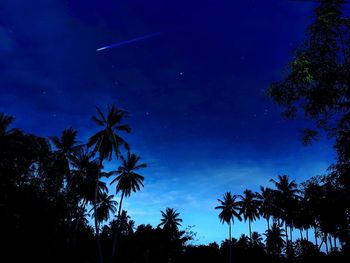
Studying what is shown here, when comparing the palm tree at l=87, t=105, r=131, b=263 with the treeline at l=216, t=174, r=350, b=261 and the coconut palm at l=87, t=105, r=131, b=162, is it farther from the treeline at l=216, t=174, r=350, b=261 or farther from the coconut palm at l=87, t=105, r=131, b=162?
the treeline at l=216, t=174, r=350, b=261

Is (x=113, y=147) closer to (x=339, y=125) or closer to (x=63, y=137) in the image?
(x=63, y=137)

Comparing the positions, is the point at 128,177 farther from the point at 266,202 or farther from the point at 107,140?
the point at 266,202

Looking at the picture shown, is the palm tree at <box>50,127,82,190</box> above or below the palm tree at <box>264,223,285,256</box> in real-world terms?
above

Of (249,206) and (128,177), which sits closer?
(128,177)

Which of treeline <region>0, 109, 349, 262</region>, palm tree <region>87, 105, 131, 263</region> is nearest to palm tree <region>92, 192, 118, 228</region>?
treeline <region>0, 109, 349, 262</region>

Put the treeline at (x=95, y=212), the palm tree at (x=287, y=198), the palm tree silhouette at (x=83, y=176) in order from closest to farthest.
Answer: the treeline at (x=95, y=212)
the palm tree silhouette at (x=83, y=176)
the palm tree at (x=287, y=198)

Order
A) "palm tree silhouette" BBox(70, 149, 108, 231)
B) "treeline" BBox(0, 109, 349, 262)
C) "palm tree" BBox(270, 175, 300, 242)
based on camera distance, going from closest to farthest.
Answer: "treeline" BBox(0, 109, 349, 262)
"palm tree silhouette" BBox(70, 149, 108, 231)
"palm tree" BBox(270, 175, 300, 242)

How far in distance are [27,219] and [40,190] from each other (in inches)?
262

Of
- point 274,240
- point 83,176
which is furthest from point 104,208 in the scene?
point 274,240

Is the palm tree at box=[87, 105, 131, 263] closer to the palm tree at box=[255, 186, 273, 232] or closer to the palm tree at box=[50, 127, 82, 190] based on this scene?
the palm tree at box=[50, 127, 82, 190]

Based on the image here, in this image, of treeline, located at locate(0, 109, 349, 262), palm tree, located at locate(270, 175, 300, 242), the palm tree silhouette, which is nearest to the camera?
treeline, located at locate(0, 109, 349, 262)

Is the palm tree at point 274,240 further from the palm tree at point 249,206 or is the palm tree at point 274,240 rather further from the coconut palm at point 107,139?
Result: the coconut palm at point 107,139

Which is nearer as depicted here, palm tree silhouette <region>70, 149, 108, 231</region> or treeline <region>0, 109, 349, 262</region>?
treeline <region>0, 109, 349, 262</region>

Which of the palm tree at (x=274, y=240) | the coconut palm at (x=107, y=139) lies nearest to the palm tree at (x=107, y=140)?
the coconut palm at (x=107, y=139)
